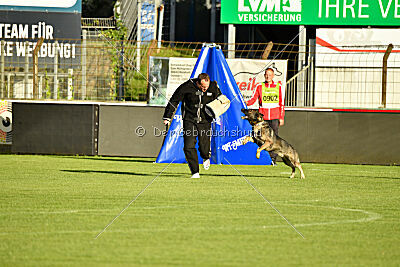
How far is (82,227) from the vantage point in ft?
22.8

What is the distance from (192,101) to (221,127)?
109 inches

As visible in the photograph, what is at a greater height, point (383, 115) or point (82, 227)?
point (383, 115)

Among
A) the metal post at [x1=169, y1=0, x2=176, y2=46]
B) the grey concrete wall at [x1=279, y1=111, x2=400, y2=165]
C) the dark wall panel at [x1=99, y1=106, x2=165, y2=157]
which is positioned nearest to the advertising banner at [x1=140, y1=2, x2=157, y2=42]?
the metal post at [x1=169, y1=0, x2=176, y2=46]

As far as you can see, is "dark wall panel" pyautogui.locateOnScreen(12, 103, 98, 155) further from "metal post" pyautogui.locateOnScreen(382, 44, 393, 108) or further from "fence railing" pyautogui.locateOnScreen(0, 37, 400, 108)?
"metal post" pyautogui.locateOnScreen(382, 44, 393, 108)

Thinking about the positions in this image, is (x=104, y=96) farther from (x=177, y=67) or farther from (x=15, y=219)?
(x=15, y=219)

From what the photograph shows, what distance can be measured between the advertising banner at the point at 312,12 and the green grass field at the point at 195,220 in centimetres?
831

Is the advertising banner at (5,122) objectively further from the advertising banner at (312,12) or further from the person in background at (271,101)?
the advertising banner at (312,12)

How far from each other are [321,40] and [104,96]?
20.2ft

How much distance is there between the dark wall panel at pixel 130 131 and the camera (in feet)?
56.8

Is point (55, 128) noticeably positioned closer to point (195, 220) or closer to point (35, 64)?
point (35, 64)

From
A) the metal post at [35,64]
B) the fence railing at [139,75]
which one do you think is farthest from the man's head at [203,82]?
the metal post at [35,64]

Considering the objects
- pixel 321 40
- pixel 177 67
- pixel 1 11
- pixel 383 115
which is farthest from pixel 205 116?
pixel 1 11

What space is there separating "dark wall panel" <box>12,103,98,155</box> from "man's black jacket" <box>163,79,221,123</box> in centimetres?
532

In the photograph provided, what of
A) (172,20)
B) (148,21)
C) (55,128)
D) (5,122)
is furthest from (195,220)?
(172,20)
